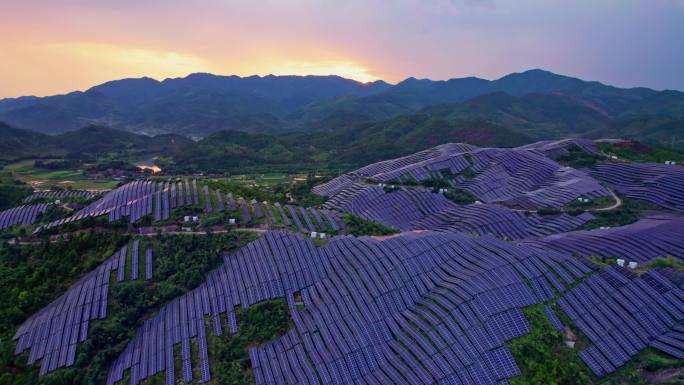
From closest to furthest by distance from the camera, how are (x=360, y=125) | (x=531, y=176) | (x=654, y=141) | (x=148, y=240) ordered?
1. (x=148, y=240)
2. (x=531, y=176)
3. (x=654, y=141)
4. (x=360, y=125)

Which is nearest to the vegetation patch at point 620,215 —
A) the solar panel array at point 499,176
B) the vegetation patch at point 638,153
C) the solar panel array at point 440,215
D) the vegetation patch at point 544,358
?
the solar panel array at point 440,215

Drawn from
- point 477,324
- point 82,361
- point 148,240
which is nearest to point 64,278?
point 148,240

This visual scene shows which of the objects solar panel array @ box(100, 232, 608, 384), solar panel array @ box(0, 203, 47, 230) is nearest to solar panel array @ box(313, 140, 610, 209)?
solar panel array @ box(100, 232, 608, 384)

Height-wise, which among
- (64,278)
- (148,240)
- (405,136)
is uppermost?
(148,240)

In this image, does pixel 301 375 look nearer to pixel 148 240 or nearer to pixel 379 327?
pixel 379 327

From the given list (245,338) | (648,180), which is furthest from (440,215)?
(245,338)

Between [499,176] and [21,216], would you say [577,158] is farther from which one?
[21,216]
